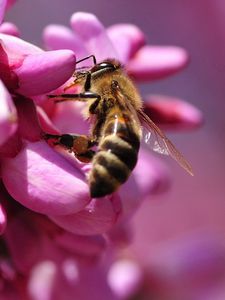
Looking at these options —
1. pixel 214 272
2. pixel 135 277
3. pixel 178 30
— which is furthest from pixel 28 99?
pixel 178 30

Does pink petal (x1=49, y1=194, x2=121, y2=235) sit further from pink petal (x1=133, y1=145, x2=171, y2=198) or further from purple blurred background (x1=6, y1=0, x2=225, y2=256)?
purple blurred background (x1=6, y1=0, x2=225, y2=256)

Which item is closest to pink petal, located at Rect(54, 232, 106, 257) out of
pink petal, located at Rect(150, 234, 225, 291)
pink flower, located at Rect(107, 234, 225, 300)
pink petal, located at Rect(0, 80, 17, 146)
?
pink petal, located at Rect(0, 80, 17, 146)

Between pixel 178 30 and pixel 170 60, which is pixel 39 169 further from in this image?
pixel 178 30

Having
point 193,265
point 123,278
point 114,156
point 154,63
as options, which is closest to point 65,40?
point 154,63

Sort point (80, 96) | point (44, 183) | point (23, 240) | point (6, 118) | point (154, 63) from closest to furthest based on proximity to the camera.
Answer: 1. point (6, 118)
2. point (44, 183)
3. point (80, 96)
4. point (23, 240)
5. point (154, 63)

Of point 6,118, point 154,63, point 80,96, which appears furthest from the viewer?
point 154,63

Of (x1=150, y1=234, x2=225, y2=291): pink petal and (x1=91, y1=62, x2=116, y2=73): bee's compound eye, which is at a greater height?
(x1=91, y1=62, x2=116, y2=73): bee's compound eye

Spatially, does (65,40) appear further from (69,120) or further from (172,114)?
(172,114)

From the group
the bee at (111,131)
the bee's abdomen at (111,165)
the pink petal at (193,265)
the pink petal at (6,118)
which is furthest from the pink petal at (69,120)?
the pink petal at (193,265)
